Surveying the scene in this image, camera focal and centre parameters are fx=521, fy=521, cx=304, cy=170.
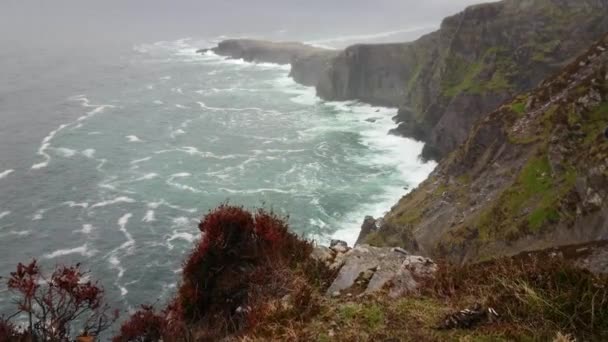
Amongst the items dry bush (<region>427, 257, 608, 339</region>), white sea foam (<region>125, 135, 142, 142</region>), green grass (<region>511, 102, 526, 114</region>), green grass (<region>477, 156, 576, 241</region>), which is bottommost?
white sea foam (<region>125, 135, 142, 142</region>)

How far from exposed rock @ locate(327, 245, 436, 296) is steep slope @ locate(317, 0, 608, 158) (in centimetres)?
5598

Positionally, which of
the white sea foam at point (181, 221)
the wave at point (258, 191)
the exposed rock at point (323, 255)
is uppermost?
the exposed rock at point (323, 255)

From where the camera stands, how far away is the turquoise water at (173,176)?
164ft

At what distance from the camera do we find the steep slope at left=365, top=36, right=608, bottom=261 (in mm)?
28297

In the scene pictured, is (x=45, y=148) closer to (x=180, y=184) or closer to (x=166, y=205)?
(x=180, y=184)

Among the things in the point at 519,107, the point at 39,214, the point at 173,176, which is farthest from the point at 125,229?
the point at 519,107

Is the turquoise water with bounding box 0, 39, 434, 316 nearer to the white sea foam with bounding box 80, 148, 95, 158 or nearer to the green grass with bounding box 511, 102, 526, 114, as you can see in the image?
the white sea foam with bounding box 80, 148, 95, 158

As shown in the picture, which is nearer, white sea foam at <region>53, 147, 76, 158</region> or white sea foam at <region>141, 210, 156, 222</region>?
white sea foam at <region>141, 210, 156, 222</region>

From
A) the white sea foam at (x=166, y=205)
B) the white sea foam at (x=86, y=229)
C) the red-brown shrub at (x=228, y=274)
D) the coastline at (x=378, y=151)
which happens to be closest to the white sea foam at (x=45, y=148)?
the white sea foam at (x=166, y=205)

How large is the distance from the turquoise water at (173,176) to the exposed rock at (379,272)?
29.2m

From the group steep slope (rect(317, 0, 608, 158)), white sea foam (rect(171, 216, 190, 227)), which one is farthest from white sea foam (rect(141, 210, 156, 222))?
steep slope (rect(317, 0, 608, 158))

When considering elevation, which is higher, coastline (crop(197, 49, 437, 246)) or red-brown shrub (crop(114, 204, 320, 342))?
red-brown shrub (crop(114, 204, 320, 342))

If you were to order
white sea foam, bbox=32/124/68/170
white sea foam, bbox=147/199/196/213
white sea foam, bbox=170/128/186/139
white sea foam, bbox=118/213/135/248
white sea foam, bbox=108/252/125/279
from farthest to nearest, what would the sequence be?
white sea foam, bbox=170/128/186/139 < white sea foam, bbox=32/124/68/170 < white sea foam, bbox=147/199/196/213 < white sea foam, bbox=118/213/135/248 < white sea foam, bbox=108/252/125/279

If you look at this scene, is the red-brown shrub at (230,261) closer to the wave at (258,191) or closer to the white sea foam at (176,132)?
the wave at (258,191)
